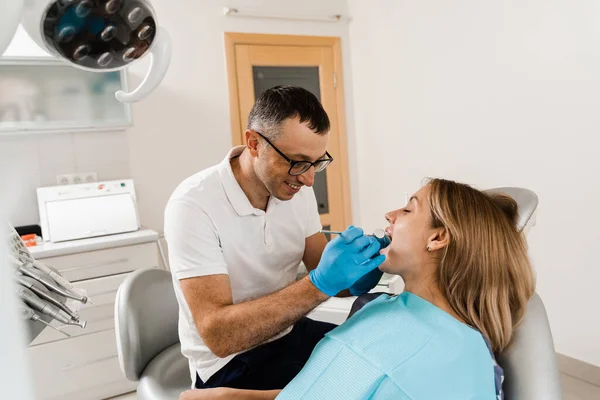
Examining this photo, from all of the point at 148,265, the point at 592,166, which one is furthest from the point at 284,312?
the point at 592,166

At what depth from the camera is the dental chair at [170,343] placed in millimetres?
1103

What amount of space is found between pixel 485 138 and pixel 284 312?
2181 millimetres

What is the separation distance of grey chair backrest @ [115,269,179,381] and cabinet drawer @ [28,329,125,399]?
4.02 ft

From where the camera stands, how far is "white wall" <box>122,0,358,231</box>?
337cm

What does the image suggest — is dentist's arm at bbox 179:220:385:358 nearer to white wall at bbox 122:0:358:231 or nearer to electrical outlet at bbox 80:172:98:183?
electrical outlet at bbox 80:172:98:183

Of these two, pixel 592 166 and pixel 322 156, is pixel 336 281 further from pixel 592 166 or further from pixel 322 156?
pixel 592 166

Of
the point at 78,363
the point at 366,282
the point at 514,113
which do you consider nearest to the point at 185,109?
the point at 78,363

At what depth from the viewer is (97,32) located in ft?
1.82

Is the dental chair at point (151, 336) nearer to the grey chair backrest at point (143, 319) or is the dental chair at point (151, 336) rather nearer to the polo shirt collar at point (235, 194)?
the grey chair backrest at point (143, 319)

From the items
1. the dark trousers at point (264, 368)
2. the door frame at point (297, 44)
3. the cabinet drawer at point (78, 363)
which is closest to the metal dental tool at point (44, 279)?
the dark trousers at point (264, 368)

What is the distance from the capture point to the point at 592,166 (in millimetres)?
2396

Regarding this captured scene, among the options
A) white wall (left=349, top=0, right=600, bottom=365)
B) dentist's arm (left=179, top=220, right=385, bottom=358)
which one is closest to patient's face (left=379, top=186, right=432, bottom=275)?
dentist's arm (left=179, top=220, right=385, bottom=358)

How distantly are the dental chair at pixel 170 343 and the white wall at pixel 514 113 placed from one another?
135cm

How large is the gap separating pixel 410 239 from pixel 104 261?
190cm
